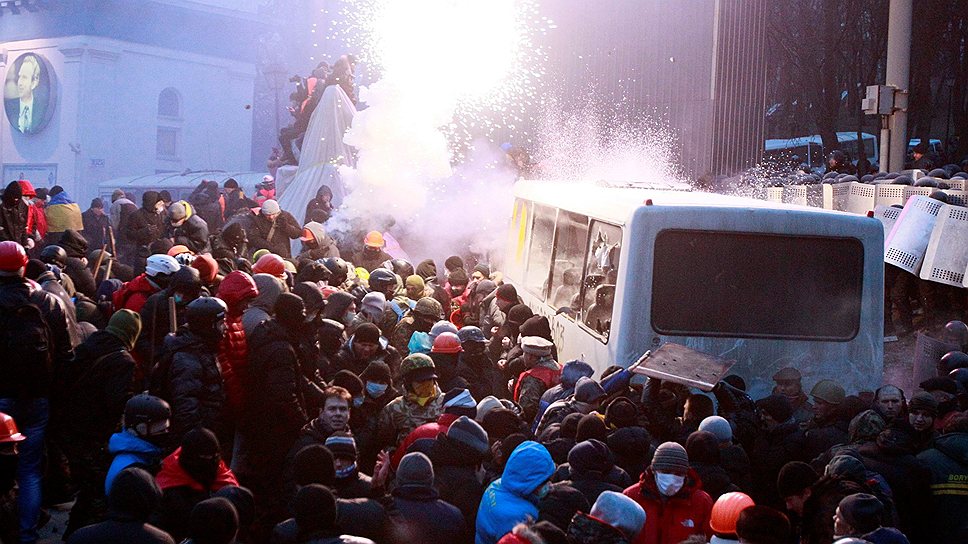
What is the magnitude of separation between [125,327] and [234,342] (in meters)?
0.73

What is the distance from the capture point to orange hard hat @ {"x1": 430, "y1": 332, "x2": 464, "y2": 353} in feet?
26.1

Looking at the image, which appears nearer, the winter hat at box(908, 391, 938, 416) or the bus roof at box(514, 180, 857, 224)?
the winter hat at box(908, 391, 938, 416)

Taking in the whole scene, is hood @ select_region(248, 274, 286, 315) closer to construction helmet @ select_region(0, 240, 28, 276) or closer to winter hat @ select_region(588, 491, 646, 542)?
construction helmet @ select_region(0, 240, 28, 276)

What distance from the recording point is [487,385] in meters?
8.30

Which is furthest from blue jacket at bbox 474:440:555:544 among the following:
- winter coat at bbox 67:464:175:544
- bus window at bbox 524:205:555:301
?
bus window at bbox 524:205:555:301

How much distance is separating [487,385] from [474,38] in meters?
13.0

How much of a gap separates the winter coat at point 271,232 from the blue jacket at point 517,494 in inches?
334

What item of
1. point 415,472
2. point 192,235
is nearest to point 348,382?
point 415,472

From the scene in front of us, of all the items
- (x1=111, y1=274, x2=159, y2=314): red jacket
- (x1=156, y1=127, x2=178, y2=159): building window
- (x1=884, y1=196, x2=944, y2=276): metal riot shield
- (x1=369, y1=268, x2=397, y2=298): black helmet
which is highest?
(x1=156, y1=127, x2=178, y2=159): building window

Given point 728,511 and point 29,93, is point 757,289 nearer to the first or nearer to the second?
point 728,511

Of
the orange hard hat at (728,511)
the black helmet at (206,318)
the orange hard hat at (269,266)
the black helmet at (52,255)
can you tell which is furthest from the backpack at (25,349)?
the orange hard hat at (728,511)

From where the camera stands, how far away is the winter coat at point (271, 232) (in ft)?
44.3

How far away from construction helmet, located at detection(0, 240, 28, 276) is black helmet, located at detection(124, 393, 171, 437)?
1665 millimetres

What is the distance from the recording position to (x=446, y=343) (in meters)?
7.97
